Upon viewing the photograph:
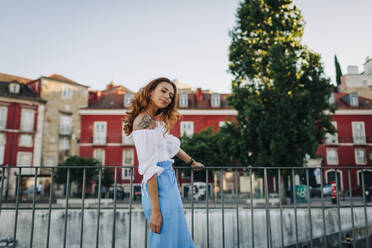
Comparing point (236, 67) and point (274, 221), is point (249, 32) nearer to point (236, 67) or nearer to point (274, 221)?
point (236, 67)

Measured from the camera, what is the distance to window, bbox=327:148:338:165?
95.8ft

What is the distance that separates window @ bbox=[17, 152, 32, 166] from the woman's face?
28.6 meters

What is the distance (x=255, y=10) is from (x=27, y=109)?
76.8 ft

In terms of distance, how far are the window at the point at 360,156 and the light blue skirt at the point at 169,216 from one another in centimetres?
3264

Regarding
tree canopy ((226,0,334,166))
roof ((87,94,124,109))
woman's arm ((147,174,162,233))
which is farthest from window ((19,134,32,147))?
woman's arm ((147,174,162,233))

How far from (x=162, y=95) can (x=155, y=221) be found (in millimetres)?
1015

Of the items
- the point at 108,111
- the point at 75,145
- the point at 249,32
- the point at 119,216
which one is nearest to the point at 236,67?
the point at 249,32

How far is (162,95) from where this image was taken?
7.63 feet

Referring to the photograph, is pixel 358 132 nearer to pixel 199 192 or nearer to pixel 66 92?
pixel 199 192

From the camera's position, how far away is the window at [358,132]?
2942cm

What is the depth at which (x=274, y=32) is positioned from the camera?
17.0m

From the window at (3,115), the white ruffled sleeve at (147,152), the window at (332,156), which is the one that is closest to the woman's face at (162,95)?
the white ruffled sleeve at (147,152)

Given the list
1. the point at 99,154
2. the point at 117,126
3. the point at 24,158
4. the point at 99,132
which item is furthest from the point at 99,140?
the point at 24,158

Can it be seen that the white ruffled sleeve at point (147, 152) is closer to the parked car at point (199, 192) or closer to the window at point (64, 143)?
the parked car at point (199, 192)
